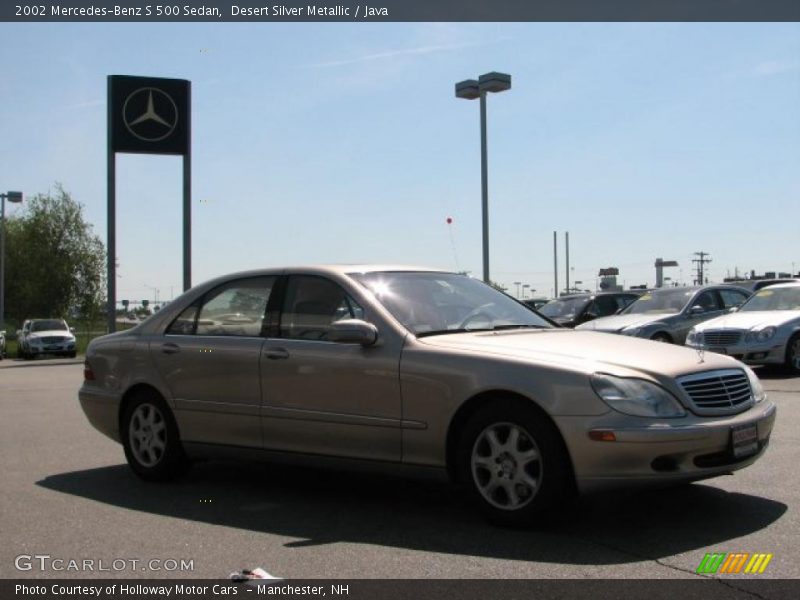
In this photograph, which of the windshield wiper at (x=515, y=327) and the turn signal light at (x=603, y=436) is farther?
the windshield wiper at (x=515, y=327)

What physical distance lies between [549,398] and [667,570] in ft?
3.46

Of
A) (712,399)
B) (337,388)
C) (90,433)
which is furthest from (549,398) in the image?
(90,433)

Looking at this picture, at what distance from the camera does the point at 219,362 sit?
6.48 meters

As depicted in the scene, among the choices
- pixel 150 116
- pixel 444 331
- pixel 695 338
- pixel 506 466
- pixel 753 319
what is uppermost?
pixel 150 116

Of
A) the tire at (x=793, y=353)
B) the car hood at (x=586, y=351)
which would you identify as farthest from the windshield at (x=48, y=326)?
the car hood at (x=586, y=351)

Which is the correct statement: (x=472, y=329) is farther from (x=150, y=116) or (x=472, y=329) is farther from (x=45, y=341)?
(x=45, y=341)

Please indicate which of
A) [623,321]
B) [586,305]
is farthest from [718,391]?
[586,305]

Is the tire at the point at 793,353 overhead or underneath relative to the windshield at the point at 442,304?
underneath

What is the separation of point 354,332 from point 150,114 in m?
19.7

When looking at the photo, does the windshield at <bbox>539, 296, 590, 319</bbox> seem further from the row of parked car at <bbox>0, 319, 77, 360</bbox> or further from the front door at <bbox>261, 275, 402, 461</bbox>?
the row of parked car at <bbox>0, 319, 77, 360</bbox>

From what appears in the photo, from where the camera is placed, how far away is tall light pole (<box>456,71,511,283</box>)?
73.5ft

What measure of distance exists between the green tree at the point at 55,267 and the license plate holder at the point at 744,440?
4787 centimetres

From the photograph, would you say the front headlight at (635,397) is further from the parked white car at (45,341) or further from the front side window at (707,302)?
the parked white car at (45,341)

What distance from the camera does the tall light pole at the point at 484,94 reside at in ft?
73.5
